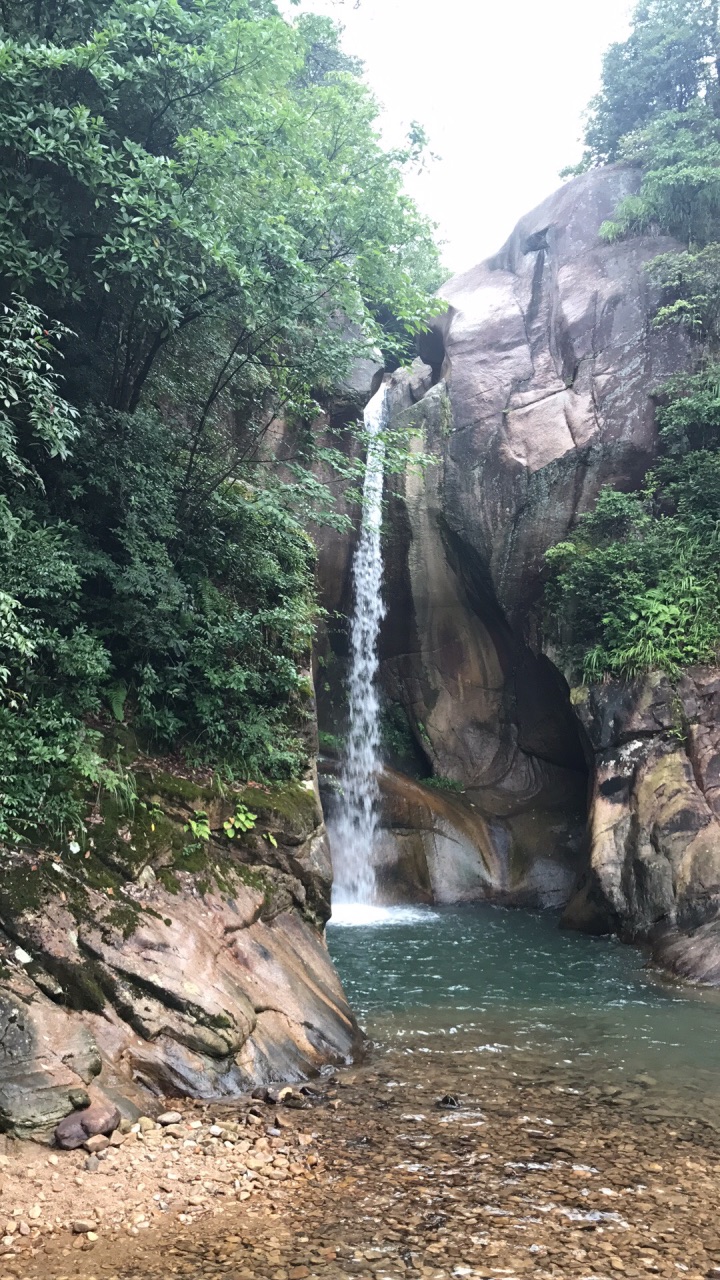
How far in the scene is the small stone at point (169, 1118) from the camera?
448cm

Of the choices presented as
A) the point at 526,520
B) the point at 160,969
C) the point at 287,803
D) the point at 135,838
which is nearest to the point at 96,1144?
the point at 160,969

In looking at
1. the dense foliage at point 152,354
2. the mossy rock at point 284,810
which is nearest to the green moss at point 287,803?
the mossy rock at point 284,810

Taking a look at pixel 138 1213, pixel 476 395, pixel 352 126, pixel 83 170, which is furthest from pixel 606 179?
pixel 138 1213

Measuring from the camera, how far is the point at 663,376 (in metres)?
15.0

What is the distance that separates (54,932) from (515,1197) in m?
3.16

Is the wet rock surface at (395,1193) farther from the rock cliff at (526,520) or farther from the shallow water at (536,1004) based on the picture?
the rock cliff at (526,520)

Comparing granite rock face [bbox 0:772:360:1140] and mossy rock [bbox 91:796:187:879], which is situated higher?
mossy rock [bbox 91:796:187:879]

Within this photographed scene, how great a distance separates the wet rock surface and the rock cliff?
7.54 m

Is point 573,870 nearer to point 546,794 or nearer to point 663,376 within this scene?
A: point 546,794

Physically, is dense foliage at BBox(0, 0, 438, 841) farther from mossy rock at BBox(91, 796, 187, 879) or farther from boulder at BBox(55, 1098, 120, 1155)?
boulder at BBox(55, 1098, 120, 1155)

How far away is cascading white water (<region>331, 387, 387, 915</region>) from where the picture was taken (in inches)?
574

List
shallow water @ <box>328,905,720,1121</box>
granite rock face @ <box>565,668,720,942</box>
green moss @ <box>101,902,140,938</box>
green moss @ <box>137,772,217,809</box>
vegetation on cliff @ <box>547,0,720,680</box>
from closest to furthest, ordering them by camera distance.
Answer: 1. green moss @ <box>101,902,140,938</box>
2. shallow water @ <box>328,905,720,1121</box>
3. green moss @ <box>137,772,217,809</box>
4. granite rock face @ <box>565,668,720,942</box>
5. vegetation on cliff @ <box>547,0,720,680</box>

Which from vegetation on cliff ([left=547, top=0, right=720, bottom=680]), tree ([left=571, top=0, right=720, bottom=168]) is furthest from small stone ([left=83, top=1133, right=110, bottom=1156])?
tree ([left=571, top=0, right=720, bottom=168])

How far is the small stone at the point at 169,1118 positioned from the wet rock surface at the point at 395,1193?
0.07m
